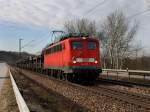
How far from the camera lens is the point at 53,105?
15383mm

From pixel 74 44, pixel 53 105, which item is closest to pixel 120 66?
pixel 74 44

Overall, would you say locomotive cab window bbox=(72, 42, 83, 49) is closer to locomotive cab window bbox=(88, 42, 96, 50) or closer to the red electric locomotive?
the red electric locomotive

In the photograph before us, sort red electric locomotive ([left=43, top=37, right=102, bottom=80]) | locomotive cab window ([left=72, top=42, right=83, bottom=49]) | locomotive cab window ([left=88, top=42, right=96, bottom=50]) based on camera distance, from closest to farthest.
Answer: red electric locomotive ([left=43, top=37, right=102, bottom=80]), locomotive cab window ([left=72, top=42, right=83, bottom=49]), locomotive cab window ([left=88, top=42, right=96, bottom=50])

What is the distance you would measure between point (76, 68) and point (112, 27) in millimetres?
60813

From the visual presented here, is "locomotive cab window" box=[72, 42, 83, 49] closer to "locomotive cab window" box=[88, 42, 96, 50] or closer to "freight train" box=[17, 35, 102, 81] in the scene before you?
"freight train" box=[17, 35, 102, 81]

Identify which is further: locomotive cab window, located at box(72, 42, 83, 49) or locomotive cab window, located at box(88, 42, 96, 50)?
locomotive cab window, located at box(88, 42, 96, 50)

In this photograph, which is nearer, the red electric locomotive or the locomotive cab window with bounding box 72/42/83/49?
the red electric locomotive

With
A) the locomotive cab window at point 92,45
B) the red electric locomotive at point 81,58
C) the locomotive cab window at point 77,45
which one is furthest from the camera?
the locomotive cab window at point 92,45

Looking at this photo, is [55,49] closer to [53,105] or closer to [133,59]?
[53,105]

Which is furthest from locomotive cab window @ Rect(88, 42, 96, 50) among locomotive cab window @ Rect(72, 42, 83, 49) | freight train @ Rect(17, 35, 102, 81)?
locomotive cab window @ Rect(72, 42, 83, 49)

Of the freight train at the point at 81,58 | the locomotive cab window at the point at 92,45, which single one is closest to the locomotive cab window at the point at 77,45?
the freight train at the point at 81,58

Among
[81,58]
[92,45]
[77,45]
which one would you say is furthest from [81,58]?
[92,45]

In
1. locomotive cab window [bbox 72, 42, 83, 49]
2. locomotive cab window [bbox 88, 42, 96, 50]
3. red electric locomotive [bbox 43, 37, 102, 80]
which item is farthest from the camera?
locomotive cab window [bbox 88, 42, 96, 50]

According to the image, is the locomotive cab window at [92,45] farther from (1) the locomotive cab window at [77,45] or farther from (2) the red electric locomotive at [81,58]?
(1) the locomotive cab window at [77,45]
